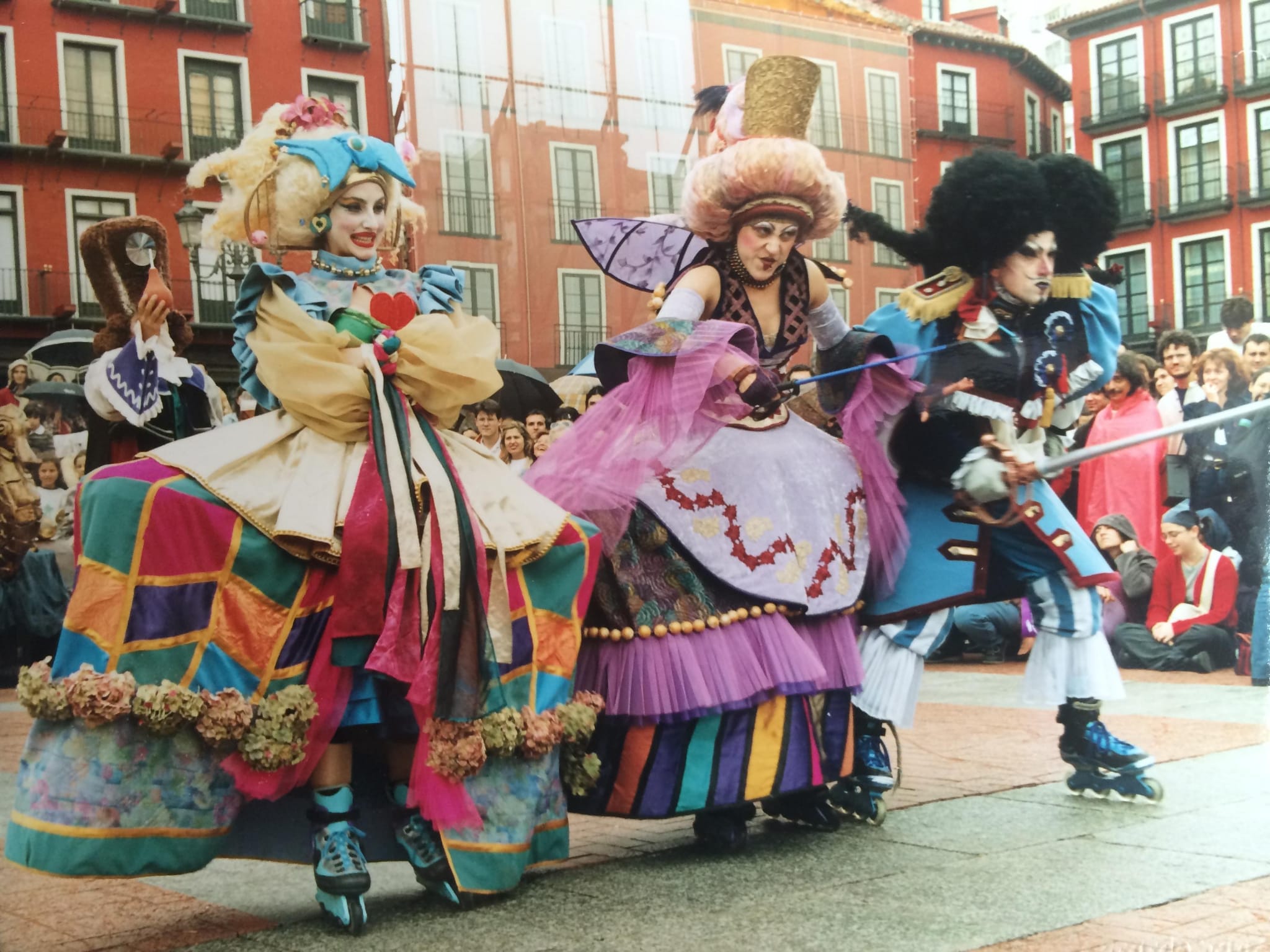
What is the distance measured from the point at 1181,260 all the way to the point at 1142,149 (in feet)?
1.59

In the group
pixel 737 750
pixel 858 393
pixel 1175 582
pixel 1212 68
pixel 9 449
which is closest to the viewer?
pixel 737 750

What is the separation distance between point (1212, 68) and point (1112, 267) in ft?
2.96

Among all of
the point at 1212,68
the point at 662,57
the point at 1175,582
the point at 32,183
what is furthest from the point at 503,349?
the point at 1175,582

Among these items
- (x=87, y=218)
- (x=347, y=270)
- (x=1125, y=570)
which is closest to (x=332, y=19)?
(x=87, y=218)

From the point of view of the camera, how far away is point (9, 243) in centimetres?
489

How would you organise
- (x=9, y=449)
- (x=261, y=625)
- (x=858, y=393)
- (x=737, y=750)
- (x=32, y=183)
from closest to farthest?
(x=261, y=625) < (x=737, y=750) < (x=858, y=393) < (x=32, y=183) < (x=9, y=449)

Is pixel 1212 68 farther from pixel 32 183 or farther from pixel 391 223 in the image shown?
pixel 32 183

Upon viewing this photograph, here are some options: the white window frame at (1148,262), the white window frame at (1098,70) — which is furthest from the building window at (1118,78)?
the white window frame at (1148,262)

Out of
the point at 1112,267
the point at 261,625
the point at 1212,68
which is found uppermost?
the point at 1212,68

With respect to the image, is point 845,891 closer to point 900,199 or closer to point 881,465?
point 881,465

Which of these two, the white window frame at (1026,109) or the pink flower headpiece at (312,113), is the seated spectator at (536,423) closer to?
the white window frame at (1026,109)

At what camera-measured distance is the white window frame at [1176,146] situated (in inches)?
180

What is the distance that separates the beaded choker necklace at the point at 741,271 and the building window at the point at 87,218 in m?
2.02

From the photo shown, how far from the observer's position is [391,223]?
3584 millimetres
